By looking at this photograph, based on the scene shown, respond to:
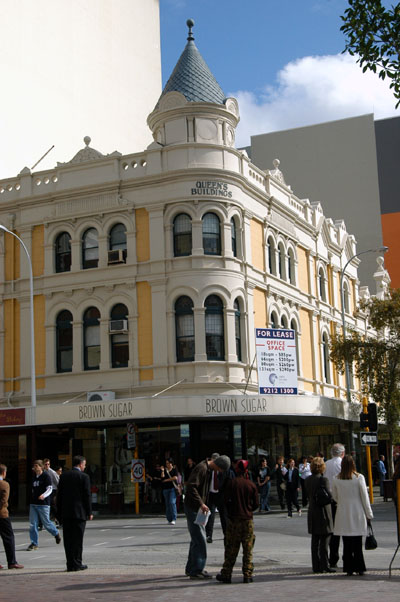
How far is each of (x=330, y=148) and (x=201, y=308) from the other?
35.6 m

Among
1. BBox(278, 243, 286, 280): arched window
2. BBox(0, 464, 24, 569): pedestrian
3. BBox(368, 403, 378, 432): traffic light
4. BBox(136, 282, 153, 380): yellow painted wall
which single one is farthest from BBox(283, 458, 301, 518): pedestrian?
BBox(0, 464, 24, 569): pedestrian

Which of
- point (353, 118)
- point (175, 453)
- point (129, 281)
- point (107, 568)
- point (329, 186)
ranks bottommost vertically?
point (107, 568)

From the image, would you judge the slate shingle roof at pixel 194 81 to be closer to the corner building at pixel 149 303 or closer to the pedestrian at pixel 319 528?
the corner building at pixel 149 303

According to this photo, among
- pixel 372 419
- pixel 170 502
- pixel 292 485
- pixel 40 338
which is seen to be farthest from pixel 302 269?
pixel 170 502

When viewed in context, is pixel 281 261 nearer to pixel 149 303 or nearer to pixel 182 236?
pixel 182 236

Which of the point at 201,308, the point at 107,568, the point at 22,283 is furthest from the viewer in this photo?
the point at 22,283

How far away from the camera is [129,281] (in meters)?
33.0

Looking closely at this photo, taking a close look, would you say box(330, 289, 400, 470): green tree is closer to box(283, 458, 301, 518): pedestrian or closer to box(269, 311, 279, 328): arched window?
box(269, 311, 279, 328): arched window

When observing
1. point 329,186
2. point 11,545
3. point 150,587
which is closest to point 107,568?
point 11,545

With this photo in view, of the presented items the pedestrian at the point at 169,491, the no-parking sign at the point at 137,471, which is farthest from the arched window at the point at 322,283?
the pedestrian at the point at 169,491

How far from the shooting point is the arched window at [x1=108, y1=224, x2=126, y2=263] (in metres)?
33.5

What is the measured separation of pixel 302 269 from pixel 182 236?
30.7 feet

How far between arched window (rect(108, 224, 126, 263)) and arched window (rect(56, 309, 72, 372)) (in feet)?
9.31

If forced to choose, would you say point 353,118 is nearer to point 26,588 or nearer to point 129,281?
point 129,281
